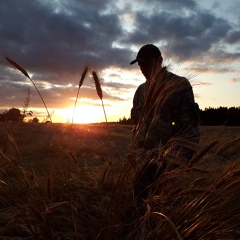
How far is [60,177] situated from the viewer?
4812 mm

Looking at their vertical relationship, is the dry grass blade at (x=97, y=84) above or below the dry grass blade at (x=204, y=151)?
above

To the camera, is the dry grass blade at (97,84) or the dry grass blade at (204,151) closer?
the dry grass blade at (204,151)

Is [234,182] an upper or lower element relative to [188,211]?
upper

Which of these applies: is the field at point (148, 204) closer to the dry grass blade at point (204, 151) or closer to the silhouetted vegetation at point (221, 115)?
the dry grass blade at point (204, 151)

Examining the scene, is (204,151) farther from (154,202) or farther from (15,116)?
(15,116)

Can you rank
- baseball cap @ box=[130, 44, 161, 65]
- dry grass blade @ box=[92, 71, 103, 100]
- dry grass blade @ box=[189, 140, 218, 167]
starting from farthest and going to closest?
1. baseball cap @ box=[130, 44, 161, 65]
2. dry grass blade @ box=[92, 71, 103, 100]
3. dry grass blade @ box=[189, 140, 218, 167]

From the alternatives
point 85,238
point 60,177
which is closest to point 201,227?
point 85,238

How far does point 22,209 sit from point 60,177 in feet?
8.37

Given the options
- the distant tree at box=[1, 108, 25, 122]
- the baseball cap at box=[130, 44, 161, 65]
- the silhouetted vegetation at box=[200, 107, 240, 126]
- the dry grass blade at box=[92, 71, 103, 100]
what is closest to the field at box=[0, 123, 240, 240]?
the dry grass blade at box=[92, 71, 103, 100]

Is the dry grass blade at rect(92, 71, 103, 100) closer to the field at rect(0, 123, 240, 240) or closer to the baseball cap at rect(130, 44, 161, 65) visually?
the field at rect(0, 123, 240, 240)

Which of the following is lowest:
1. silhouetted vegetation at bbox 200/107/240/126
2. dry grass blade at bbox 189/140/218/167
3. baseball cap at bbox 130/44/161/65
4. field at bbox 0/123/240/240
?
field at bbox 0/123/240/240

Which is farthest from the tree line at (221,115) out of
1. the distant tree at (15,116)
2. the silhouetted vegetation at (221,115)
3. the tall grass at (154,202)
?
the tall grass at (154,202)

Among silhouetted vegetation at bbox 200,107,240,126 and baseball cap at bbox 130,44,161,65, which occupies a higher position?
silhouetted vegetation at bbox 200,107,240,126

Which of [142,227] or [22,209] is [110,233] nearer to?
[142,227]
